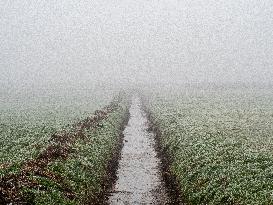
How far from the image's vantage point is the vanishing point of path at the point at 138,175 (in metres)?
20.9

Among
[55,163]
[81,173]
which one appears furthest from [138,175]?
[55,163]

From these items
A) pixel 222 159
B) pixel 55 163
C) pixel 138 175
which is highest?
pixel 222 159

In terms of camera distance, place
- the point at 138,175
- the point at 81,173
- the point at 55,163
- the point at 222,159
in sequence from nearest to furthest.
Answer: the point at 55,163, the point at 81,173, the point at 222,159, the point at 138,175

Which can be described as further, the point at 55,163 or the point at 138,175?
the point at 138,175

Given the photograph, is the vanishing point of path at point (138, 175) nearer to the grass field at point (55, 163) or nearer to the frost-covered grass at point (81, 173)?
the grass field at point (55, 163)

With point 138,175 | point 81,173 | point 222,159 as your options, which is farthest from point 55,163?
point 222,159

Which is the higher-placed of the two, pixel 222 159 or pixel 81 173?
pixel 222 159

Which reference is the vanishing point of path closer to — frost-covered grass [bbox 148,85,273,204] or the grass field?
the grass field

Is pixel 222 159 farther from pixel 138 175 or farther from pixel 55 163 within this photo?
pixel 55 163

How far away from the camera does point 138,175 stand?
2509cm

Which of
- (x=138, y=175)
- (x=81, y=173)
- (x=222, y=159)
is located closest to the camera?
(x=81, y=173)

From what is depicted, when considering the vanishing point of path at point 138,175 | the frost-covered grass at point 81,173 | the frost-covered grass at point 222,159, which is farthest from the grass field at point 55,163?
the frost-covered grass at point 222,159

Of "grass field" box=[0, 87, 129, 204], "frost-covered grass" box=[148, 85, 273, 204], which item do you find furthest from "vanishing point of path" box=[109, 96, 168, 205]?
"frost-covered grass" box=[148, 85, 273, 204]

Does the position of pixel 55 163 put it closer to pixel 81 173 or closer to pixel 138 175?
pixel 81 173
